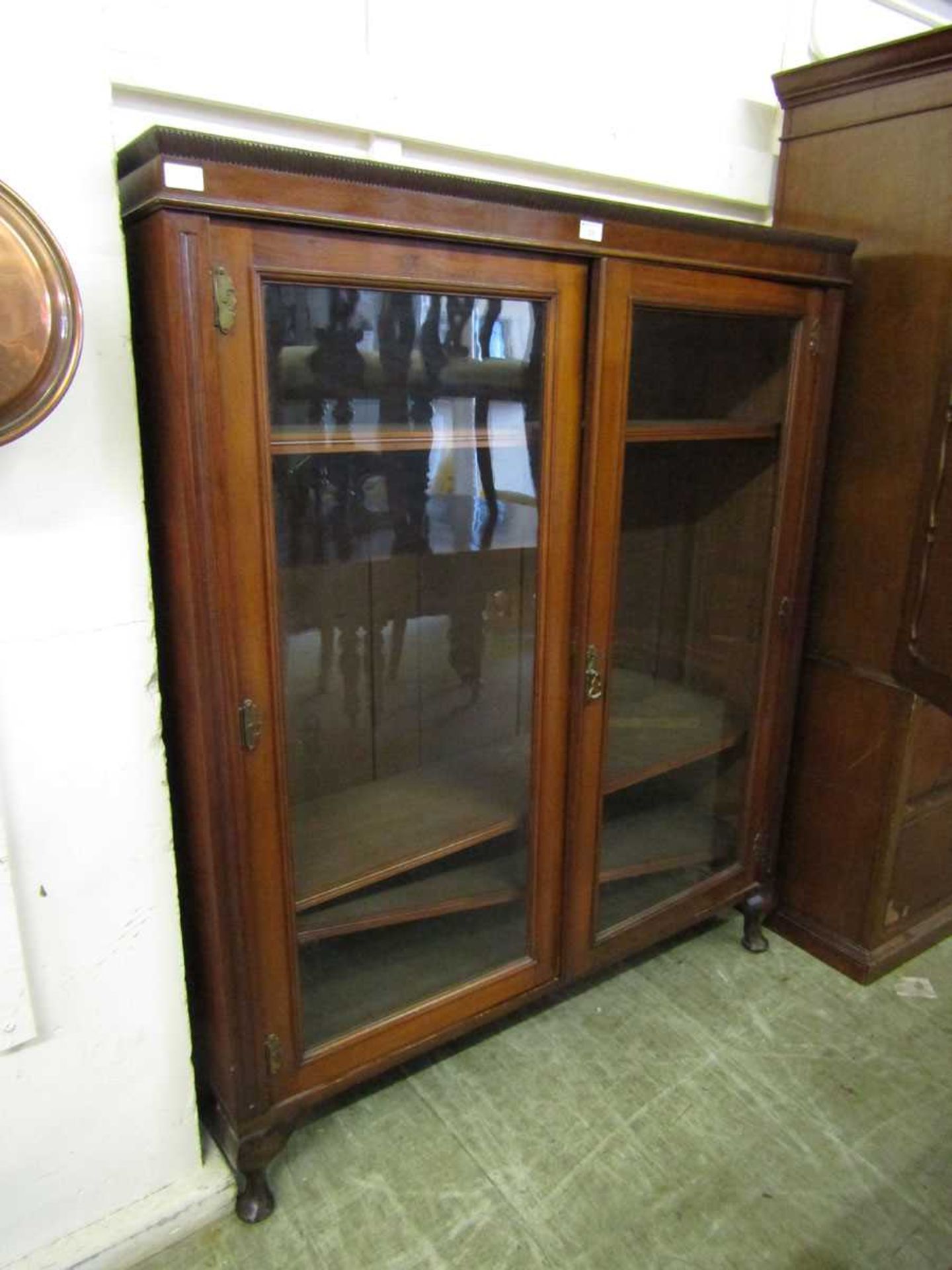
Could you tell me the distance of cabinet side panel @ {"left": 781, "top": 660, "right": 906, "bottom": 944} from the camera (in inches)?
72.9

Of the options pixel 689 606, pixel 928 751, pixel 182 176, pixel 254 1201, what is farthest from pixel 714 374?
pixel 254 1201

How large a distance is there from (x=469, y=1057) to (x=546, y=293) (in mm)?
1393

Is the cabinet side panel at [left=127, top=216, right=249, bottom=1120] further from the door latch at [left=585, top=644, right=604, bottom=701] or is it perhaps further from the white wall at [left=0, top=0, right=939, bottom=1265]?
the door latch at [left=585, top=644, right=604, bottom=701]

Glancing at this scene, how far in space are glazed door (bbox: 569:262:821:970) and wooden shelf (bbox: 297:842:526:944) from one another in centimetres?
12

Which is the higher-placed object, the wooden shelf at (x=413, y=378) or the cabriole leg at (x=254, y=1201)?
the wooden shelf at (x=413, y=378)

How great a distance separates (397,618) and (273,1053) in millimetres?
716

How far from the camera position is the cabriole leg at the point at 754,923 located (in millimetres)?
2004

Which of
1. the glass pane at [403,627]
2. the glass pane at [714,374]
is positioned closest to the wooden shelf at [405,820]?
the glass pane at [403,627]

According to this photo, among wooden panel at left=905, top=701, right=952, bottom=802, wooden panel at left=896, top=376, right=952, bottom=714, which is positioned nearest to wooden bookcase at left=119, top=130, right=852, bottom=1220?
wooden panel at left=905, top=701, right=952, bottom=802

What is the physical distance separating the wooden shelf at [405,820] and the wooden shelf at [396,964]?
130mm

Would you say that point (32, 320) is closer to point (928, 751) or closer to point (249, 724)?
point (249, 724)

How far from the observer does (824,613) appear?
1.91 meters

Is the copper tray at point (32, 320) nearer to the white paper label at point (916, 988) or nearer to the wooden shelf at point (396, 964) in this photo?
the wooden shelf at point (396, 964)

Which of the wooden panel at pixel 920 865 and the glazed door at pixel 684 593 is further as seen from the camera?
the wooden panel at pixel 920 865
